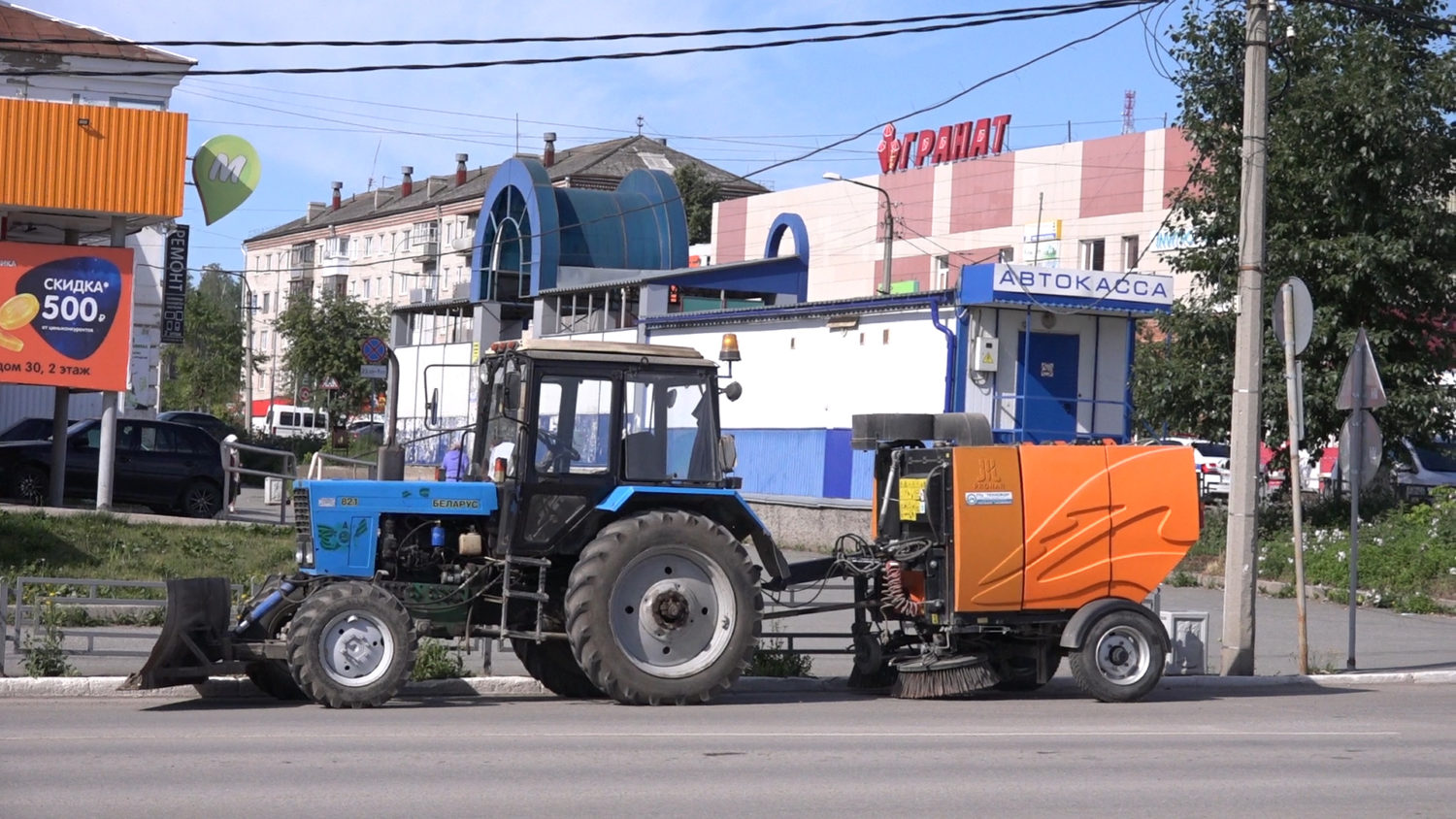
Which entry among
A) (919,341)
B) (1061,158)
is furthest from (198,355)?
(919,341)

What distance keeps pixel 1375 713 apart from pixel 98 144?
1884 centimetres

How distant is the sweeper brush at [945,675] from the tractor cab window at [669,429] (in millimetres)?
2207

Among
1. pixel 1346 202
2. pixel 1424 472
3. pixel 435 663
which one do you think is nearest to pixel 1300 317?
pixel 435 663

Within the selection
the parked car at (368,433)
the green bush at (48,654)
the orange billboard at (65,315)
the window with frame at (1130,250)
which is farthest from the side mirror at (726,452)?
the window with frame at (1130,250)

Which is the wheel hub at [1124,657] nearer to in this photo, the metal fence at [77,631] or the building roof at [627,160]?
the metal fence at [77,631]

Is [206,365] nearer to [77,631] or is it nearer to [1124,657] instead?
[77,631]

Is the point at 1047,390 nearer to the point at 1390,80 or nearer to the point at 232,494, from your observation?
the point at 1390,80

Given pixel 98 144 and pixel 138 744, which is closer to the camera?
pixel 138 744

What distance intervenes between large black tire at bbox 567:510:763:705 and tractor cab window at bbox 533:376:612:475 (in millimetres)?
571

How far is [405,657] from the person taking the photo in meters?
10.6

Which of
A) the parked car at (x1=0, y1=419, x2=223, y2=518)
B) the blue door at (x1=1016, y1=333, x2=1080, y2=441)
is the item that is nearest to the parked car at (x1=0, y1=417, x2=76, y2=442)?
the parked car at (x1=0, y1=419, x2=223, y2=518)

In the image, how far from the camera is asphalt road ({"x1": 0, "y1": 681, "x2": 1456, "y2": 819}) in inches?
300

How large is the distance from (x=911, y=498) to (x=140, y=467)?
17.0 metres

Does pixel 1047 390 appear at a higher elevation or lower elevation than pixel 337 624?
higher
